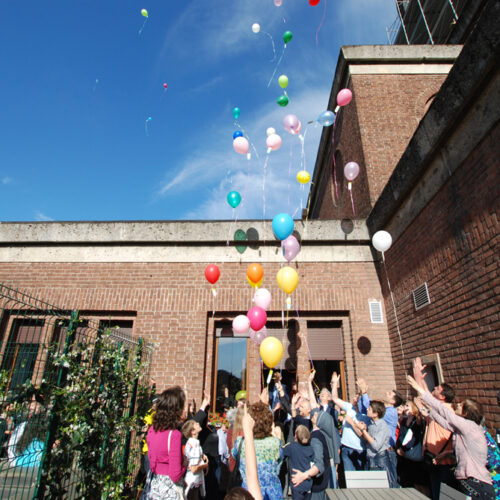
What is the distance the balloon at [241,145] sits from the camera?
7164mm

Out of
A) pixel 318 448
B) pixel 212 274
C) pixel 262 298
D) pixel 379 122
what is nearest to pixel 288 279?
pixel 262 298

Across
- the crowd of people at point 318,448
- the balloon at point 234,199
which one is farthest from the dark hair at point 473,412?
the balloon at point 234,199

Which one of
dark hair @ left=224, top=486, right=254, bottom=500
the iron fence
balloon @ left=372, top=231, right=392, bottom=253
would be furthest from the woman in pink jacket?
balloon @ left=372, top=231, right=392, bottom=253

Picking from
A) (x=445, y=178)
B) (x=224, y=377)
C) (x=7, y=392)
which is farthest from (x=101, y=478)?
(x=445, y=178)

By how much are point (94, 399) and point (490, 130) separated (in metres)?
5.74

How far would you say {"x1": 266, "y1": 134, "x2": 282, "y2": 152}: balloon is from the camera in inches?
284

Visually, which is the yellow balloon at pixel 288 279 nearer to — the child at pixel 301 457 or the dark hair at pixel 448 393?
the child at pixel 301 457

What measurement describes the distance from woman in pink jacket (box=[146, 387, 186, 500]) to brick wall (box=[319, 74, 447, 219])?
681cm

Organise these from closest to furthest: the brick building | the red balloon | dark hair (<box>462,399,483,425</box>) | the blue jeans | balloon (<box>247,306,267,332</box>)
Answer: dark hair (<box>462,399,483,425</box>)
the blue jeans
balloon (<box>247,306,267,332</box>)
the brick building
the red balloon

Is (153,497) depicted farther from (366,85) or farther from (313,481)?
(366,85)

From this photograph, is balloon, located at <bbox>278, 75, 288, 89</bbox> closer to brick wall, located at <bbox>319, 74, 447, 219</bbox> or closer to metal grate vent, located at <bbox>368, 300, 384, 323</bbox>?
brick wall, located at <bbox>319, 74, 447, 219</bbox>

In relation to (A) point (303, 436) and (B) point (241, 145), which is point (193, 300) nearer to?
(B) point (241, 145)

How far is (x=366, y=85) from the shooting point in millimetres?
9594

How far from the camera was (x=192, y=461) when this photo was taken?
145 inches
